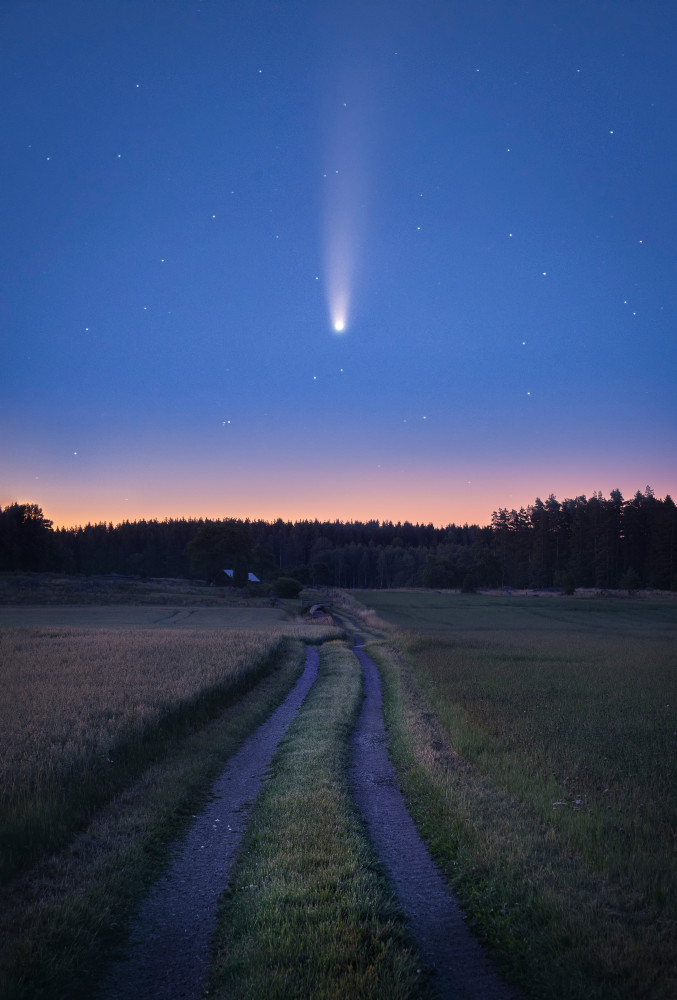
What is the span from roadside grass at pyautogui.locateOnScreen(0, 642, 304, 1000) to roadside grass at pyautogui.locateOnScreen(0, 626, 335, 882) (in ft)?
1.33

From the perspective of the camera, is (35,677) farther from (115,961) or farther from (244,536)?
(244,536)

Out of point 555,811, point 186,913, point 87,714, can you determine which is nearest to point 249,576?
point 87,714

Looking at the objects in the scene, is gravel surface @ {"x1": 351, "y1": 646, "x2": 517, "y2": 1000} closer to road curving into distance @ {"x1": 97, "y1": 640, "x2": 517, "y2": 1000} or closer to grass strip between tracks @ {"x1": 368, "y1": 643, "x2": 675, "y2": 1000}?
road curving into distance @ {"x1": 97, "y1": 640, "x2": 517, "y2": 1000}

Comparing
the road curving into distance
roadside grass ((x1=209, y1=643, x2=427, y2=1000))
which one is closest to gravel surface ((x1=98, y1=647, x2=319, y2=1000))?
the road curving into distance

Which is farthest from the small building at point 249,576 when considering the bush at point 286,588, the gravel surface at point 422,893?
the gravel surface at point 422,893

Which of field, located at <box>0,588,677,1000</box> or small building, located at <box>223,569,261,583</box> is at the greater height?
field, located at <box>0,588,677,1000</box>

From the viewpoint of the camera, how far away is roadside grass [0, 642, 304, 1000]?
207 inches

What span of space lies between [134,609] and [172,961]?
2580 inches

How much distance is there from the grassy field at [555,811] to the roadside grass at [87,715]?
18.7 feet

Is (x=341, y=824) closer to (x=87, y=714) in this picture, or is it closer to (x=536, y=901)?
(x=536, y=901)

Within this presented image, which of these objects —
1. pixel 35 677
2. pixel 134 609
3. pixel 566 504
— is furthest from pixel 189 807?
pixel 566 504

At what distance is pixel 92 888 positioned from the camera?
6.70 meters

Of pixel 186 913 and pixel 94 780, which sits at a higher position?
pixel 94 780

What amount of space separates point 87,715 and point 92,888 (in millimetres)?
7619
